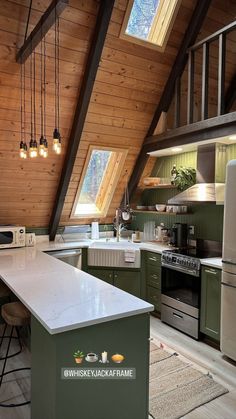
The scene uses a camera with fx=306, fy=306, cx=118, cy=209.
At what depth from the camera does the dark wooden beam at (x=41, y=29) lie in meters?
2.38

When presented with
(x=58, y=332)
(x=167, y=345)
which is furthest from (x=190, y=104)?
(x=58, y=332)

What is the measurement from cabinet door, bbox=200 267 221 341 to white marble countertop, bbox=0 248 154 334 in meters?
1.35

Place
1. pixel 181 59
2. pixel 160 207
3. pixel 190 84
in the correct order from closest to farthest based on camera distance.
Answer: pixel 190 84
pixel 181 59
pixel 160 207

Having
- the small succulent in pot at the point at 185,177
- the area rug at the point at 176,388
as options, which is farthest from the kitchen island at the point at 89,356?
the small succulent in pot at the point at 185,177

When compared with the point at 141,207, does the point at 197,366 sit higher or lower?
lower

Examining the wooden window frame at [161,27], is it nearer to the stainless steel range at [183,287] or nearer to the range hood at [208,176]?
the range hood at [208,176]

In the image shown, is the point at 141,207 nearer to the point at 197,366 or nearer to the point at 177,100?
the point at 177,100

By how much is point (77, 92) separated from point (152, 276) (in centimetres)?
249

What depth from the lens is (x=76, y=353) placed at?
5.52ft

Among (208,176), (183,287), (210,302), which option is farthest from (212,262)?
(208,176)

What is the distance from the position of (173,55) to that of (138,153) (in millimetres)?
1400

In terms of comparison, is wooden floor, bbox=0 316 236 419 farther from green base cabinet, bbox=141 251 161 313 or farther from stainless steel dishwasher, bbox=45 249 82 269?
stainless steel dishwasher, bbox=45 249 82 269

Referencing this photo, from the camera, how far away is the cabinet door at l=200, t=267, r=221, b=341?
316cm

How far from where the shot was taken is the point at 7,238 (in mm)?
3809
